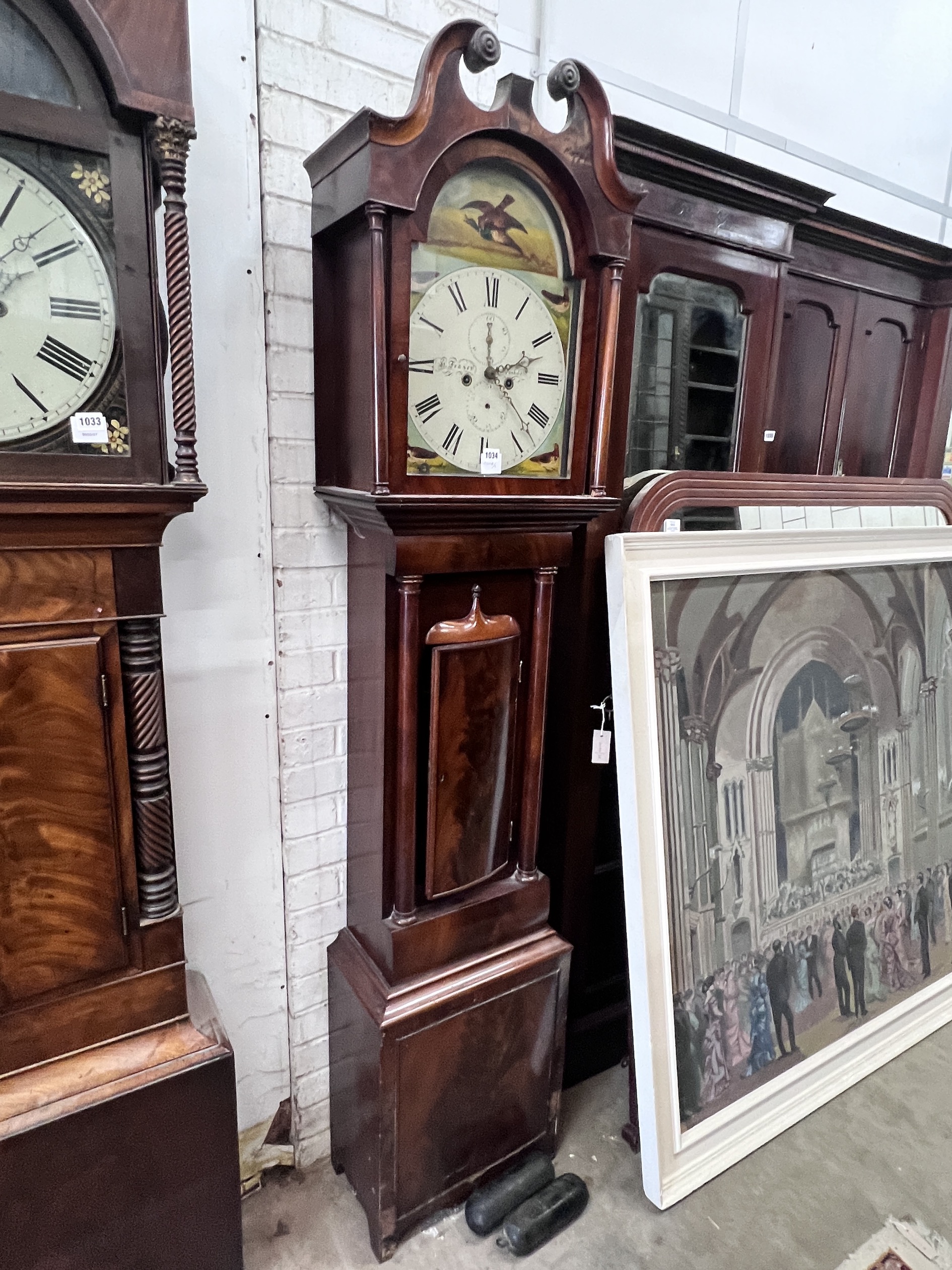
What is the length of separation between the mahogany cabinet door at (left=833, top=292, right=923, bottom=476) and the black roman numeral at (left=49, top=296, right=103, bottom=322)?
1.80 meters

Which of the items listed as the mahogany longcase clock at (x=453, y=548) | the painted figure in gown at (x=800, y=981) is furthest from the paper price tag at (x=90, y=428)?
the painted figure in gown at (x=800, y=981)

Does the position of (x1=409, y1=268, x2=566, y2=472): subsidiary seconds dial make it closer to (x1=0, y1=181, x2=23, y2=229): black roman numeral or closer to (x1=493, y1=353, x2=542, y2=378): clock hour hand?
(x1=493, y1=353, x2=542, y2=378): clock hour hand

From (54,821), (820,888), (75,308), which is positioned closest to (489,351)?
(75,308)

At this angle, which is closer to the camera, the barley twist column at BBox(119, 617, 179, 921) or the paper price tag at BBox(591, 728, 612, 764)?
the barley twist column at BBox(119, 617, 179, 921)

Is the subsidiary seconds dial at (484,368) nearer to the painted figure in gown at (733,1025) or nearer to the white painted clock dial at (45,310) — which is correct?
the white painted clock dial at (45,310)

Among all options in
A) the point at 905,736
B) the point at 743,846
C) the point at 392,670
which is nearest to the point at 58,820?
the point at 392,670

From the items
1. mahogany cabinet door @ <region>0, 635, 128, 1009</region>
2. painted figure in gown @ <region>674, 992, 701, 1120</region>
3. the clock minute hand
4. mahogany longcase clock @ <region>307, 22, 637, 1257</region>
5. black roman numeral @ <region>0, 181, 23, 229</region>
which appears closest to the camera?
black roman numeral @ <region>0, 181, 23, 229</region>

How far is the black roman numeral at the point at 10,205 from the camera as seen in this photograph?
82cm

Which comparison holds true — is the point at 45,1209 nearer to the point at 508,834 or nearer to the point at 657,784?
the point at 508,834

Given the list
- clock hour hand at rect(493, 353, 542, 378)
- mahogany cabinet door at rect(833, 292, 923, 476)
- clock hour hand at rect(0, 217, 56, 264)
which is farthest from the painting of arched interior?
clock hour hand at rect(0, 217, 56, 264)

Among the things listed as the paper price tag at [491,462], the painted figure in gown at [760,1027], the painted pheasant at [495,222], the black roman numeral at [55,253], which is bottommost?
the painted figure in gown at [760,1027]

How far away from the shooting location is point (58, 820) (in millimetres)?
1002

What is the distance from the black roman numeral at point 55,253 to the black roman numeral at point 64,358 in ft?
0.26

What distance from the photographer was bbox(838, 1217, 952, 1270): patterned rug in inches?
55.9
